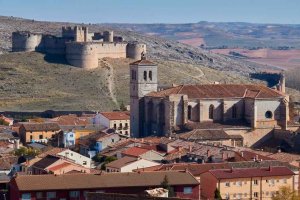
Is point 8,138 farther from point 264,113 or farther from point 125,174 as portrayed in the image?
point 125,174

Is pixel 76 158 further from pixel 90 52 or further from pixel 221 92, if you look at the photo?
pixel 90 52

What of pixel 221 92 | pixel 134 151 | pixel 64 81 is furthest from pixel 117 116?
pixel 64 81

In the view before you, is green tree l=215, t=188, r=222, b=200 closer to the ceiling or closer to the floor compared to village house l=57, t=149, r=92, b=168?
closer to the ceiling

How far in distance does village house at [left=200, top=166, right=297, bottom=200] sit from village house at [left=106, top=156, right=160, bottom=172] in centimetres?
476

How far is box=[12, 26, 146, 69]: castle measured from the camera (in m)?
104

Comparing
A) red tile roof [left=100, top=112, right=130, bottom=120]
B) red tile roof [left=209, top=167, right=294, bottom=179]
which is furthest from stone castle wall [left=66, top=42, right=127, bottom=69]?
red tile roof [left=209, top=167, right=294, bottom=179]

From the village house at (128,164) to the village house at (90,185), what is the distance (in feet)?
22.0

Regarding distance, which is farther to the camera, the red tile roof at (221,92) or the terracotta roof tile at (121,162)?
the red tile roof at (221,92)

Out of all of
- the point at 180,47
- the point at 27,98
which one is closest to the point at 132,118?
the point at 27,98

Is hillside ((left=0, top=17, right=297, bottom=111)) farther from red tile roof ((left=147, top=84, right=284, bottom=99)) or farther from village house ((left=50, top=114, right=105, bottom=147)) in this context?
red tile roof ((left=147, top=84, right=284, bottom=99))

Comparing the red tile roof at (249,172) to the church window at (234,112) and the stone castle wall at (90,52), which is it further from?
the stone castle wall at (90,52)

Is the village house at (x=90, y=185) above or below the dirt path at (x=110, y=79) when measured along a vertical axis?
above

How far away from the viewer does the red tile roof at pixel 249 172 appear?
41688mm

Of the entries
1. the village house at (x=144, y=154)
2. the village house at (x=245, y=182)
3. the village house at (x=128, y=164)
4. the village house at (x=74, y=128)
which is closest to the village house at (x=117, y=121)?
the village house at (x=74, y=128)
